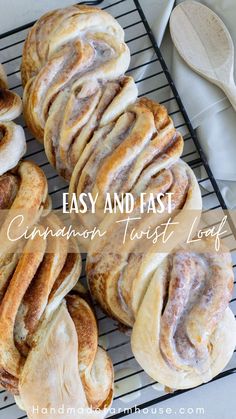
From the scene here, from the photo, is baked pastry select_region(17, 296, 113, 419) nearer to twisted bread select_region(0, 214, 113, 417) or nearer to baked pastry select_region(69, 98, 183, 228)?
twisted bread select_region(0, 214, 113, 417)

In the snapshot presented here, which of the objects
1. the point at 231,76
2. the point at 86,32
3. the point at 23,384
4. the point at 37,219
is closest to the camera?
the point at 23,384

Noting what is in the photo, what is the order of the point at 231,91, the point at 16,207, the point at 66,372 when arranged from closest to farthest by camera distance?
the point at 66,372
the point at 16,207
the point at 231,91

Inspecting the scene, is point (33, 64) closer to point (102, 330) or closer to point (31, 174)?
point (31, 174)

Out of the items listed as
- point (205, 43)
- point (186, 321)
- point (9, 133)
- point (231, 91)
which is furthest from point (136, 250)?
point (205, 43)

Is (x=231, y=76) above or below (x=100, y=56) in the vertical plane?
below

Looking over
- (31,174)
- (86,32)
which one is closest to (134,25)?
(86,32)

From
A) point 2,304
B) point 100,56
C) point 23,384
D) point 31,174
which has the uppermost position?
point 100,56

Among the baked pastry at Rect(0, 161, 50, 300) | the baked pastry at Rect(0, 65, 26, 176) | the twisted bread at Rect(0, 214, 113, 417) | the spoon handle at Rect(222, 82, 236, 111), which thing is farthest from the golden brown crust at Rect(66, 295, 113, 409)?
the spoon handle at Rect(222, 82, 236, 111)

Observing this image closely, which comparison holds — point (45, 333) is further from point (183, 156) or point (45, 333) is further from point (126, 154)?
point (183, 156)
